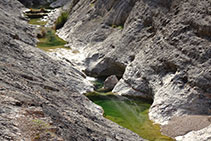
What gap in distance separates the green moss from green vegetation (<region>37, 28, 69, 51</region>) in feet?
35.4

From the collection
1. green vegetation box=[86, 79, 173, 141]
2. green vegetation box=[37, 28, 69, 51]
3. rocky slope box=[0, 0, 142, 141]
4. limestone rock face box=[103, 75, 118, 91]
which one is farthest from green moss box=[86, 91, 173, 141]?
green vegetation box=[37, 28, 69, 51]

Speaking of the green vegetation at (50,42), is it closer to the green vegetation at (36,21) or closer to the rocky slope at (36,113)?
the green vegetation at (36,21)

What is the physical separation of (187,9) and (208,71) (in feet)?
15.8

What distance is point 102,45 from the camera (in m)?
23.5

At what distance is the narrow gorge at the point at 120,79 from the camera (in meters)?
6.64

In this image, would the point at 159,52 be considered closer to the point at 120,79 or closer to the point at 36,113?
the point at 120,79

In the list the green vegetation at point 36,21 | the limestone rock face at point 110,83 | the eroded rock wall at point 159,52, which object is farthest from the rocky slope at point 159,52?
the green vegetation at point 36,21

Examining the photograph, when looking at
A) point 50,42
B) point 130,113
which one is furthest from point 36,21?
point 130,113

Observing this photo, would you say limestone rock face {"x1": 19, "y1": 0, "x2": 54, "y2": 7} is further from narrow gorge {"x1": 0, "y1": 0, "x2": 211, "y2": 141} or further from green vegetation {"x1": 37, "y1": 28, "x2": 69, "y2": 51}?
narrow gorge {"x1": 0, "y1": 0, "x2": 211, "y2": 141}

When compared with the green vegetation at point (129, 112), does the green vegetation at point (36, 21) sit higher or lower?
lower

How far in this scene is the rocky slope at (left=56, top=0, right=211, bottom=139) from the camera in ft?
47.0

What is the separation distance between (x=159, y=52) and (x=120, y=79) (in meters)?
3.46

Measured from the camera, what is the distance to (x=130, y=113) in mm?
15562

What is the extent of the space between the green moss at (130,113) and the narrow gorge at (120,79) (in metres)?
0.05
